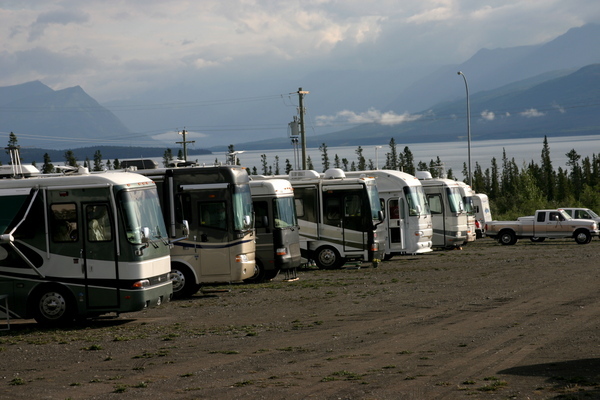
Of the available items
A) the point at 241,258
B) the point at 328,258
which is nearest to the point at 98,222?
the point at 241,258

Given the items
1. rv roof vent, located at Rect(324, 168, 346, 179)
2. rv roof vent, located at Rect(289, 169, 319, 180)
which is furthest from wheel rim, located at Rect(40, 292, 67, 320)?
rv roof vent, located at Rect(324, 168, 346, 179)

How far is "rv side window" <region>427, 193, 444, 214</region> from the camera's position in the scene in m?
34.9

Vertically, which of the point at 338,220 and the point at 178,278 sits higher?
the point at 338,220

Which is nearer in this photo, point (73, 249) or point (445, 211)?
point (73, 249)

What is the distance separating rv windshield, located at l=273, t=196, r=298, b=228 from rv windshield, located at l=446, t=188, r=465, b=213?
505 inches

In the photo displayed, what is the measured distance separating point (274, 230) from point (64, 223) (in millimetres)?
8339

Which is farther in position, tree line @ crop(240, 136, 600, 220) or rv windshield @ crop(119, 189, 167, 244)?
tree line @ crop(240, 136, 600, 220)

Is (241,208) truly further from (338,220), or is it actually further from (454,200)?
(454,200)

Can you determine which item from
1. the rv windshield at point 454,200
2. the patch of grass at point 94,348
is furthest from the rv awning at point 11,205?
the rv windshield at point 454,200

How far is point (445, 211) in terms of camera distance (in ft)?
114

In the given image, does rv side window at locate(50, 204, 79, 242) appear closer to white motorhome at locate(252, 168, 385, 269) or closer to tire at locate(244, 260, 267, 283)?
tire at locate(244, 260, 267, 283)

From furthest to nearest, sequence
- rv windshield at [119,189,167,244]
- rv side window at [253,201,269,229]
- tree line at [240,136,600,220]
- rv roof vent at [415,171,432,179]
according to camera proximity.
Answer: tree line at [240,136,600,220], rv roof vent at [415,171,432,179], rv side window at [253,201,269,229], rv windshield at [119,189,167,244]

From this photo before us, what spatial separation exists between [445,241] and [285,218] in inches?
549

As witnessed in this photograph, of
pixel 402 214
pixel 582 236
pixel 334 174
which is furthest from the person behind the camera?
pixel 582 236
